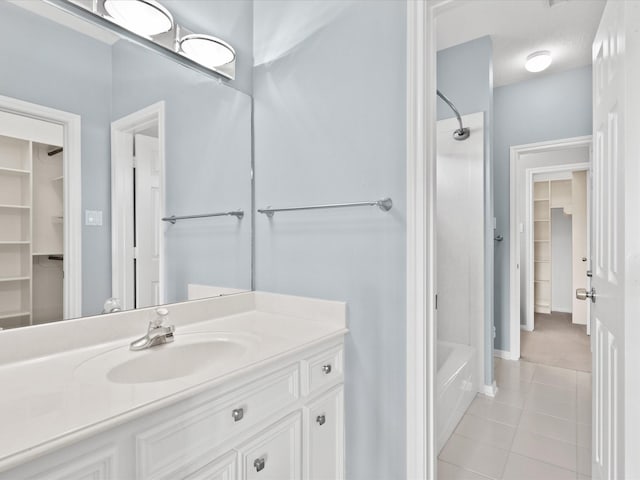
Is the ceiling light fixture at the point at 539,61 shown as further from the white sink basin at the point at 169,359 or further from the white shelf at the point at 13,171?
the white shelf at the point at 13,171

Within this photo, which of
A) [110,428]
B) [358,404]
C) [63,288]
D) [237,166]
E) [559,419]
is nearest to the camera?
[110,428]

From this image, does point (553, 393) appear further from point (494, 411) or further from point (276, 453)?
point (276, 453)

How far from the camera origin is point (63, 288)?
115 centimetres

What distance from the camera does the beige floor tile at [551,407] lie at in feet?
7.41

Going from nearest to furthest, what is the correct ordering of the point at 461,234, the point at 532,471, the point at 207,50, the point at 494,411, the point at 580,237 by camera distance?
the point at 207,50 < the point at 532,471 < the point at 494,411 < the point at 461,234 < the point at 580,237

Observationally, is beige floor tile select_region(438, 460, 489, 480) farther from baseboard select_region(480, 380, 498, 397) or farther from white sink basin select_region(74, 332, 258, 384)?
white sink basin select_region(74, 332, 258, 384)

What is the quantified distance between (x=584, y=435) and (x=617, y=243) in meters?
1.64

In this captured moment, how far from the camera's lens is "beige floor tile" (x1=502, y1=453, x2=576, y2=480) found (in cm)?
170

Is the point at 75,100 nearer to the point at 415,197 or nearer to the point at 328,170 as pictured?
the point at 328,170

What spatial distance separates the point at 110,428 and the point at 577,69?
14.0 feet

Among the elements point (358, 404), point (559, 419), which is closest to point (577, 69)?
point (559, 419)

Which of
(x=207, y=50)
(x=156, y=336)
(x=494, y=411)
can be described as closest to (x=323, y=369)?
(x=156, y=336)

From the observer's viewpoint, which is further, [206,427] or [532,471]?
[532,471]

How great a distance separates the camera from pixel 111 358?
3.51 ft
